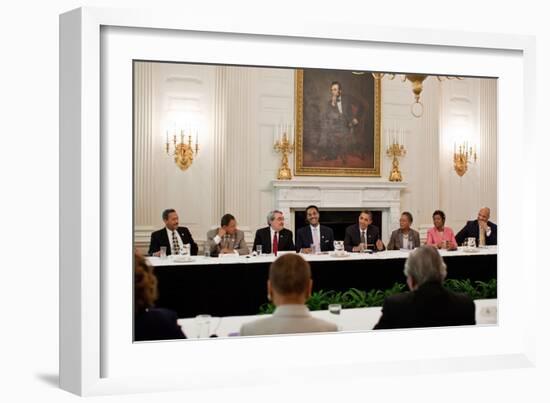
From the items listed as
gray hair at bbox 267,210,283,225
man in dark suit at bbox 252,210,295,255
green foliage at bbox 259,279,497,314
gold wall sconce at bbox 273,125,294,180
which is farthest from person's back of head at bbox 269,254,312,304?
gold wall sconce at bbox 273,125,294,180

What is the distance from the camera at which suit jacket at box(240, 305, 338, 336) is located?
691cm

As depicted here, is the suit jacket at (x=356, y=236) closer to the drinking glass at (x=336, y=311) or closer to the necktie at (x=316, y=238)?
the necktie at (x=316, y=238)

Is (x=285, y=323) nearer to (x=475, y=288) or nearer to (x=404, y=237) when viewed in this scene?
(x=404, y=237)

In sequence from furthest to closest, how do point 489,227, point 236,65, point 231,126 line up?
point 231,126, point 489,227, point 236,65

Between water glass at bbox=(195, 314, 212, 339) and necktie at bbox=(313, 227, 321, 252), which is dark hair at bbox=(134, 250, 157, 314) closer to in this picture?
water glass at bbox=(195, 314, 212, 339)

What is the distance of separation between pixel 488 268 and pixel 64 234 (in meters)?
3.76

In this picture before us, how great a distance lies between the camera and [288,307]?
695 centimetres

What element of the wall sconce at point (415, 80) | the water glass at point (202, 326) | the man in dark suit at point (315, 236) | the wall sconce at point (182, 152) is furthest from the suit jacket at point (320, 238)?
the water glass at point (202, 326)

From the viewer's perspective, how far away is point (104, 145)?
644 centimetres

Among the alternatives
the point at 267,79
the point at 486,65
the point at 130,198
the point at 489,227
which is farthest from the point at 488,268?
the point at 130,198

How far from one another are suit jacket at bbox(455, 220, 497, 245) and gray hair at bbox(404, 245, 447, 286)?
0.36 metres

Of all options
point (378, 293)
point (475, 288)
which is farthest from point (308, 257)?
point (475, 288)

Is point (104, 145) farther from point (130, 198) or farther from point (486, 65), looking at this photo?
point (486, 65)

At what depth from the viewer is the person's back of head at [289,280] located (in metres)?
6.96
